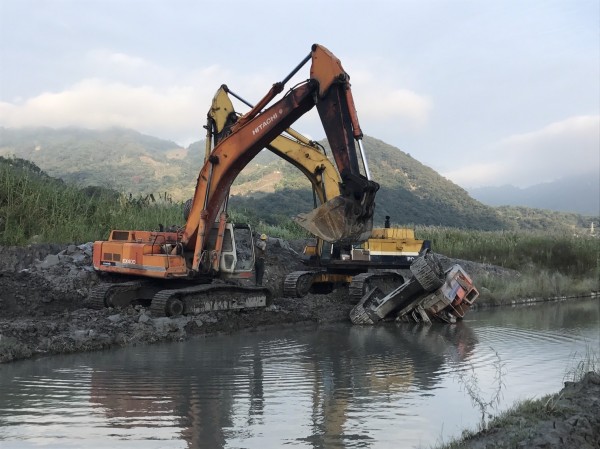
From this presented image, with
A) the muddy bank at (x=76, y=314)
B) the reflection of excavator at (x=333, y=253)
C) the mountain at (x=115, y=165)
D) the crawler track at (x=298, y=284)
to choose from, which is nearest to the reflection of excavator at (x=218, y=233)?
the muddy bank at (x=76, y=314)

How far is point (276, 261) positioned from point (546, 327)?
8261 mm

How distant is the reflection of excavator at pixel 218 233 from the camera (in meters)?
11.5

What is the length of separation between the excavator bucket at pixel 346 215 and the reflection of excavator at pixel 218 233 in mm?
508

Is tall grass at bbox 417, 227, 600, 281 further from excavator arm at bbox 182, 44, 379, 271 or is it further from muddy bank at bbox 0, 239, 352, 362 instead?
excavator arm at bbox 182, 44, 379, 271

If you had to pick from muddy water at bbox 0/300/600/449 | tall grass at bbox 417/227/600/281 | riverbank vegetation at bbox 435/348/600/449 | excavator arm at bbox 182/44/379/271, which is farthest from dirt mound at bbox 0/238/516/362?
tall grass at bbox 417/227/600/281

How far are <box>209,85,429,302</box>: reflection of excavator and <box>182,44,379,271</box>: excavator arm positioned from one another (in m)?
3.39

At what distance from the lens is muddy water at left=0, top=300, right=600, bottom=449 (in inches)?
237

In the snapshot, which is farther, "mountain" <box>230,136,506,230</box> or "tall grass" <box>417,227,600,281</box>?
"mountain" <box>230,136,506,230</box>

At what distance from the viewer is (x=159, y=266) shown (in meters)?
13.1

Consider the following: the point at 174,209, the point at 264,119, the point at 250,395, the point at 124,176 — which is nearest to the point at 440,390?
the point at 250,395

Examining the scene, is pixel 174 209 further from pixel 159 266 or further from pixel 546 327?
pixel 546 327

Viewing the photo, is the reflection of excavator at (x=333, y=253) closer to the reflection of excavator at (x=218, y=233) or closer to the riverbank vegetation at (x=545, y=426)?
the reflection of excavator at (x=218, y=233)

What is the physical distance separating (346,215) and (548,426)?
5.17 meters

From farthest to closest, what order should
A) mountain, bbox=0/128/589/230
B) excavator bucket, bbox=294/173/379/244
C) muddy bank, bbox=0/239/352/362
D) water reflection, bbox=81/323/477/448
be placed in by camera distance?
mountain, bbox=0/128/589/230, muddy bank, bbox=0/239/352/362, excavator bucket, bbox=294/173/379/244, water reflection, bbox=81/323/477/448
